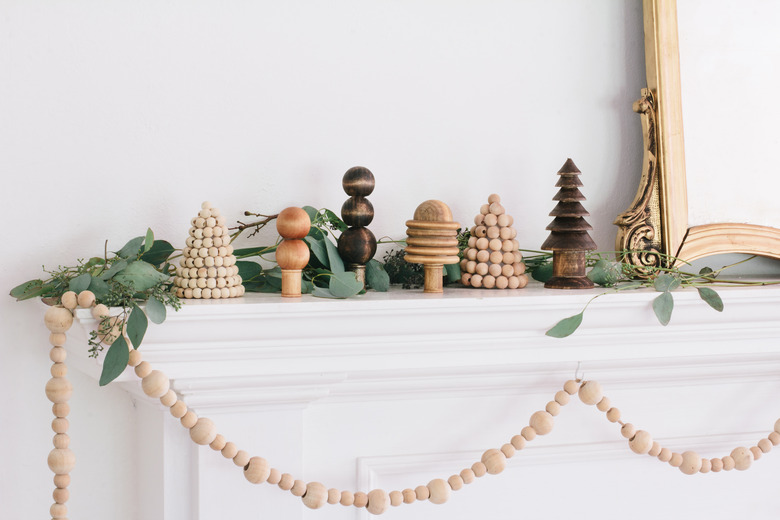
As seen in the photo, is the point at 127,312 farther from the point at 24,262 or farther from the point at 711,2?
the point at 711,2

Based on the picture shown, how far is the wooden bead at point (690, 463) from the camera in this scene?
90 cm

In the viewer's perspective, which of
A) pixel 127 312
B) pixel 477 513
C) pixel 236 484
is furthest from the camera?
pixel 477 513

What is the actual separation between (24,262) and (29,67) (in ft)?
0.79

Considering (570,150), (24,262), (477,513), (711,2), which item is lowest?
(477,513)

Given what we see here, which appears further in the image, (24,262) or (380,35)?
(380,35)

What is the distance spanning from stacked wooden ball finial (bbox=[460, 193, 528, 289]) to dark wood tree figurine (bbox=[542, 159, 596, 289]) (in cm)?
5

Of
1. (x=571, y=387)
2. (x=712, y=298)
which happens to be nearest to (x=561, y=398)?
(x=571, y=387)

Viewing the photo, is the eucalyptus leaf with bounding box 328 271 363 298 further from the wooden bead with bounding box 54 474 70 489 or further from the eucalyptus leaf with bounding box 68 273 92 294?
the wooden bead with bounding box 54 474 70 489

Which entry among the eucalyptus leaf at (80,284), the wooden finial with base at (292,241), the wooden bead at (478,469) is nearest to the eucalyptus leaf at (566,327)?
the wooden bead at (478,469)

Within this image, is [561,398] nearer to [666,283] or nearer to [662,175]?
[666,283]

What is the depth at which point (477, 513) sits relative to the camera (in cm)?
90

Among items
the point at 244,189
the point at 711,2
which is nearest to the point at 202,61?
the point at 244,189

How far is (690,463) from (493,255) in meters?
0.41

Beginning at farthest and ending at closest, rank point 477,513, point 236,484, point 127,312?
point 477,513
point 236,484
point 127,312
